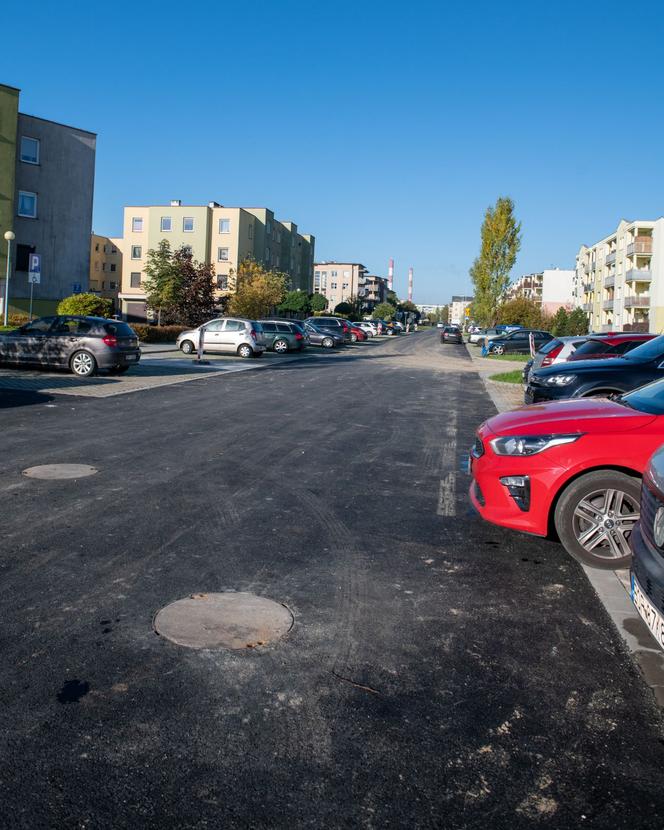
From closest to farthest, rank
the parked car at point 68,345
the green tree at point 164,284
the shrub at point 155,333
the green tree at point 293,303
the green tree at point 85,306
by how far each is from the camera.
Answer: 1. the parked car at point 68,345
2. the green tree at point 85,306
3. the shrub at point 155,333
4. the green tree at point 164,284
5. the green tree at point 293,303

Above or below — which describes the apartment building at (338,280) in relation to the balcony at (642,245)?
above

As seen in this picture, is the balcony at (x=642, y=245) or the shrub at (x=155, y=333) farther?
the balcony at (x=642, y=245)

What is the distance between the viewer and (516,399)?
1892 centimetres

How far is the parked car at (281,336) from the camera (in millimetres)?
38719

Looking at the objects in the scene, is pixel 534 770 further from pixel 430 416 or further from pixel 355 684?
pixel 430 416

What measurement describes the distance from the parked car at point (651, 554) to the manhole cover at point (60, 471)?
595 cm

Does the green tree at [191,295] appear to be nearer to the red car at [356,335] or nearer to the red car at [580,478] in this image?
the red car at [356,335]

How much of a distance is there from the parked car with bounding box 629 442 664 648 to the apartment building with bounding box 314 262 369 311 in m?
165

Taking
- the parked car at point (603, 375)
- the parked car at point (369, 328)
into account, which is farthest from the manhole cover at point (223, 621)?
the parked car at point (369, 328)

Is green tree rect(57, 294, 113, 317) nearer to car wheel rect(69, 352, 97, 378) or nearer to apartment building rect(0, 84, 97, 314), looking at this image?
apartment building rect(0, 84, 97, 314)

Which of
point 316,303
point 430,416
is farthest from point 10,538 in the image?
point 316,303

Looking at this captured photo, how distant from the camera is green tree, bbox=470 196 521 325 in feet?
253

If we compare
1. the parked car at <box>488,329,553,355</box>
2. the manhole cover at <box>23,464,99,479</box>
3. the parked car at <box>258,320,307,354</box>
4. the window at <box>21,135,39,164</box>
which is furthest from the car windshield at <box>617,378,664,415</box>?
the window at <box>21,135,39,164</box>

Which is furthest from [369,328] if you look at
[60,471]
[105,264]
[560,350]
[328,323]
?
[60,471]
